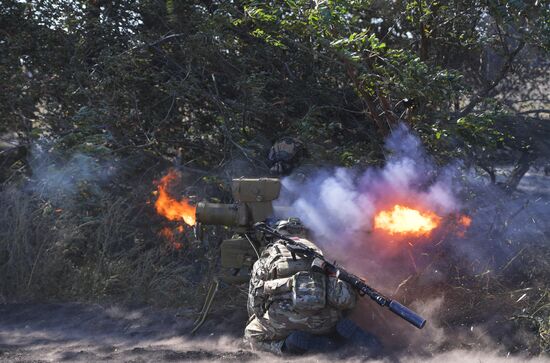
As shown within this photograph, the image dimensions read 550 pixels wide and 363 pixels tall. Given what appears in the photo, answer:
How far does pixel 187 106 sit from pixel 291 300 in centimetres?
455

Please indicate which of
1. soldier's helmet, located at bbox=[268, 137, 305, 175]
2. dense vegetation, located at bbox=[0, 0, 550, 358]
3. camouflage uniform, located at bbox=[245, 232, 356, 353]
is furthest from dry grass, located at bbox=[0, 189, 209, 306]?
camouflage uniform, located at bbox=[245, 232, 356, 353]

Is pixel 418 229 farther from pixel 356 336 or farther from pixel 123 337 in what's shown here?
pixel 123 337

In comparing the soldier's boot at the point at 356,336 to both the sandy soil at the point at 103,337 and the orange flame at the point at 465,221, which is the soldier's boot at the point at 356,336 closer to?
the sandy soil at the point at 103,337

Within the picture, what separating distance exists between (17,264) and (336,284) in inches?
172

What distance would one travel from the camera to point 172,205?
816 centimetres

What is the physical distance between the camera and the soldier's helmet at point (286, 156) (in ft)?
24.9

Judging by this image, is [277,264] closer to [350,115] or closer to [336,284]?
[336,284]

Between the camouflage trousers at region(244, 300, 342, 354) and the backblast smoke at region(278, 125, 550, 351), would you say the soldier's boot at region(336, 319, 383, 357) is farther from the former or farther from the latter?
the backblast smoke at region(278, 125, 550, 351)

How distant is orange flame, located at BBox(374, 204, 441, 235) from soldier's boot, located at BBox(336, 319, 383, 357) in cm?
146

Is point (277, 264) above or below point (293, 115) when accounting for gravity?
below

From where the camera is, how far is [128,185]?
882 cm

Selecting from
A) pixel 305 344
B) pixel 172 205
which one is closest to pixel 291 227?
pixel 305 344

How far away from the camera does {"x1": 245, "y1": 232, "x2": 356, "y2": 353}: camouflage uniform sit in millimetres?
5168

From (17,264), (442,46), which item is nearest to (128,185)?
(17,264)
